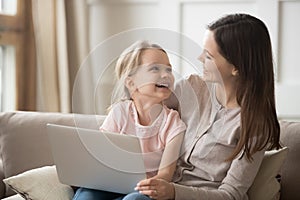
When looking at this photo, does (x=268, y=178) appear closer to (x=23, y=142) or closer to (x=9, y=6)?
(x=23, y=142)

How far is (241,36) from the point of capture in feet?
5.81

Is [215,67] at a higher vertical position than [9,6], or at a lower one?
lower

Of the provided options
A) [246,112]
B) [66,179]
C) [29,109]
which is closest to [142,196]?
[66,179]

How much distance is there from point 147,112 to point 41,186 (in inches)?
18.0

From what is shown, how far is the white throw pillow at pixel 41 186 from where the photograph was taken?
1890 mm

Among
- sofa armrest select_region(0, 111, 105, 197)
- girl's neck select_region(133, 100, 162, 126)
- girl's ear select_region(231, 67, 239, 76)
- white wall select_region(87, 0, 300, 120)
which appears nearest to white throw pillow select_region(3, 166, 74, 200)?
sofa armrest select_region(0, 111, 105, 197)

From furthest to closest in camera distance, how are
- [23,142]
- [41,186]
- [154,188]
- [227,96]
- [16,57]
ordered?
[16,57], [23,142], [41,186], [227,96], [154,188]

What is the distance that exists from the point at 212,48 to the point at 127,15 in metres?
1.33

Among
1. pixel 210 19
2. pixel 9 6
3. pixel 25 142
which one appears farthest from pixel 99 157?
pixel 9 6

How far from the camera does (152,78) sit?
1684 mm

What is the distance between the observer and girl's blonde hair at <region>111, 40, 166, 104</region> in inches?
66.6

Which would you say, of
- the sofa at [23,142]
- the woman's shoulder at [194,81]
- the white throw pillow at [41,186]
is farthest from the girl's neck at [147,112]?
the sofa at [23,142]

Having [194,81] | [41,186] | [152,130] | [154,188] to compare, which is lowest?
[41,186]

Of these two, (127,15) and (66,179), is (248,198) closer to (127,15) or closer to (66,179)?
(66,179)
